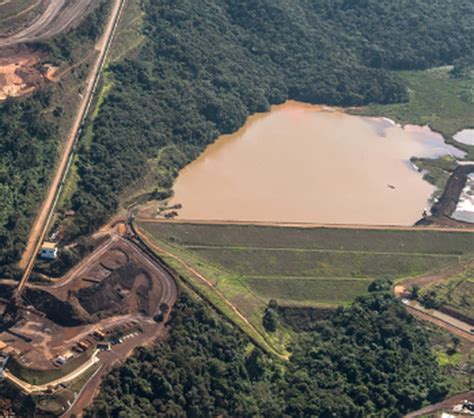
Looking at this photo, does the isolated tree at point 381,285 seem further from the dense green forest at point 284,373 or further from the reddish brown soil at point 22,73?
the reddish brown soil at point 22,73

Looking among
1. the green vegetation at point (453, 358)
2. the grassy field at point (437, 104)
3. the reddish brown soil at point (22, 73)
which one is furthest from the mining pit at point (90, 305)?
the grassy field at point (437, 104)

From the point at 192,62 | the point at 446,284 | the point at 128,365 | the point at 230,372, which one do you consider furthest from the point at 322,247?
the point at 192,62

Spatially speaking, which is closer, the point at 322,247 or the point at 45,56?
the point at 322,247

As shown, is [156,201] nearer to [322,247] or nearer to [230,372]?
[322,247]

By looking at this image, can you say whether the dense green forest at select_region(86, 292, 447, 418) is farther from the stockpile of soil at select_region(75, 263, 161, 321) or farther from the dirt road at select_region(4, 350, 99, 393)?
the stockpile of soil at select_region(75, 263, 161, 321)

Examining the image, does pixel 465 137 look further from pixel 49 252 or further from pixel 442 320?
pixel 49 252

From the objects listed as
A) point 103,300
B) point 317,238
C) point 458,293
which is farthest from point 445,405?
point 103,300

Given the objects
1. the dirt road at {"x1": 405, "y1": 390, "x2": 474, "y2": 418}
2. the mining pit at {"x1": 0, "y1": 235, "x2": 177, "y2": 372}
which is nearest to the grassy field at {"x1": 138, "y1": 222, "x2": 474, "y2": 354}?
the mining pit at {"x1": 0, "y1": 235, "x2": 177, "y2": 372}
